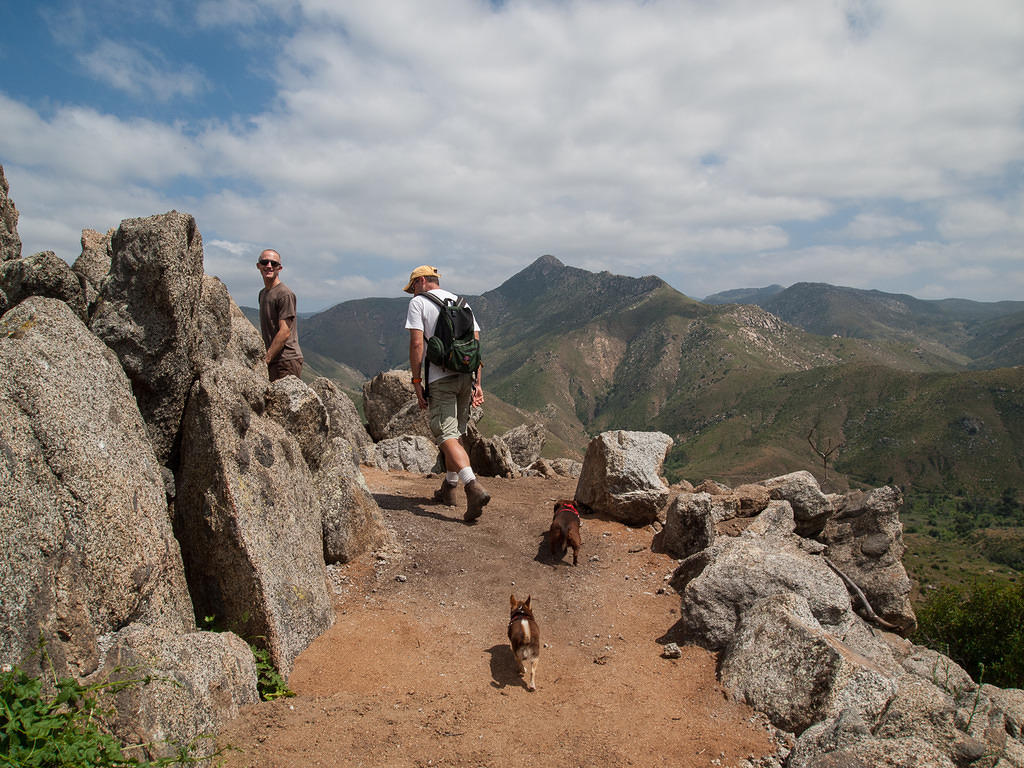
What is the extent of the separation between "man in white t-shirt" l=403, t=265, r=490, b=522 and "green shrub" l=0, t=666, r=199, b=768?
6.47 m

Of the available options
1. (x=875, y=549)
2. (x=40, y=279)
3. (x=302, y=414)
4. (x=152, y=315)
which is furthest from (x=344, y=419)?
(x=875, y=549)

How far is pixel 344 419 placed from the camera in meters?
20.8

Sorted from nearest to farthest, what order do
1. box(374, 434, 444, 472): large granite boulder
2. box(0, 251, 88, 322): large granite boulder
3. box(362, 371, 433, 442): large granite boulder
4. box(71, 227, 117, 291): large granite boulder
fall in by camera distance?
box(0, 251, 88, 322): large granite boulder < box(71, 227, 117, 291): large granite boulder < box(374, 434, 444, 472): large granite boulder < box(362, 371, 433, 442): large granite boulder

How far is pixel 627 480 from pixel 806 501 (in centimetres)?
399

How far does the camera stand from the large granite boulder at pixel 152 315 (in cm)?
701

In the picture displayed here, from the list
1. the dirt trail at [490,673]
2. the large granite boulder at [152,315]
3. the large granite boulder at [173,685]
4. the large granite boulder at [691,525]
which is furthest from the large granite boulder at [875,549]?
the large granite boulder at [152,315]

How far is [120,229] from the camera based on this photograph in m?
7.20

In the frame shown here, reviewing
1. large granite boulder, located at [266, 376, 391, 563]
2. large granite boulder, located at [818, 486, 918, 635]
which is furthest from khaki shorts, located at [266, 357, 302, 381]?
large granite boulder, located at [818, 486, 918, 635]

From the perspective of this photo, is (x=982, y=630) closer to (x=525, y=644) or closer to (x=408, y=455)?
(x=408, y=455)

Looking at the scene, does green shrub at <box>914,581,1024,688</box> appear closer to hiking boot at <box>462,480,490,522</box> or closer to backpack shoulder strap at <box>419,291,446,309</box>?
hiking boot at <box>462,480,490,522</box>

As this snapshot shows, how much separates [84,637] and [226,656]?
1.26 metres

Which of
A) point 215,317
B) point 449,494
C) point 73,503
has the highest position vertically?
point 215,317

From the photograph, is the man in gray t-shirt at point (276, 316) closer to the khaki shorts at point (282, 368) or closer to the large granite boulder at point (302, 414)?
the khaki shorts at point (282, 368)

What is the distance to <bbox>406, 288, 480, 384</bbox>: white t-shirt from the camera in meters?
10.2
